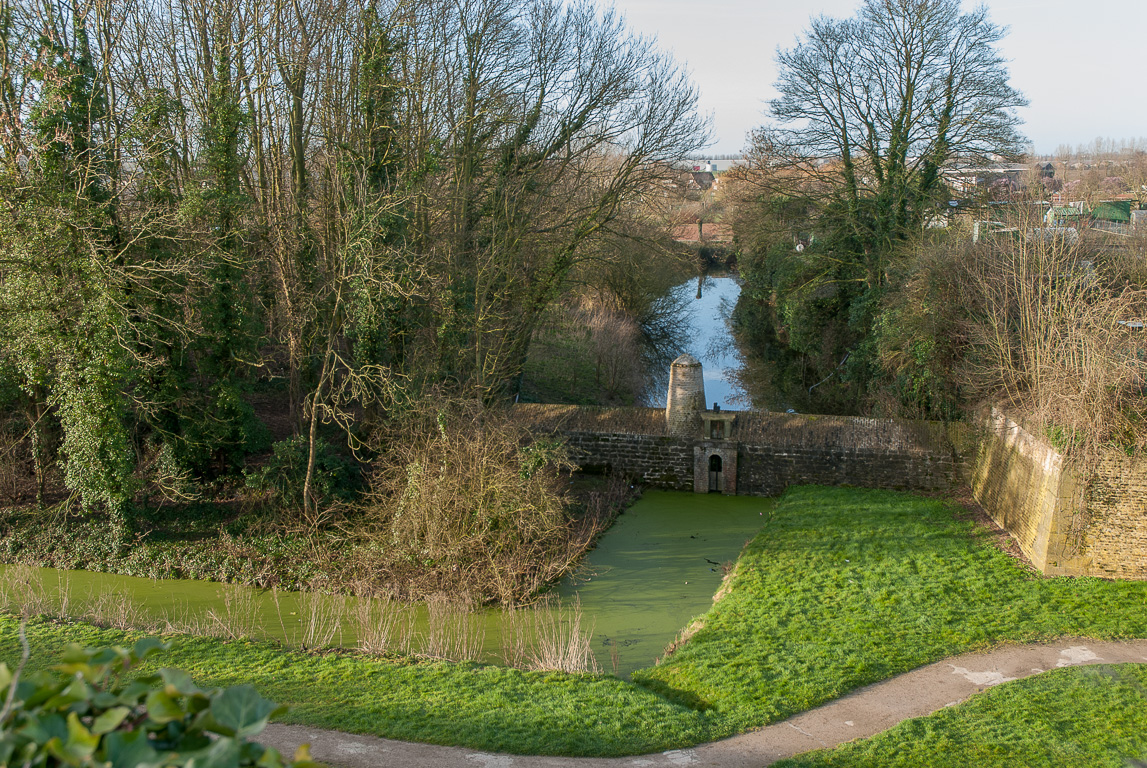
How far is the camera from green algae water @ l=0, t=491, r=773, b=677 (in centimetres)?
1150

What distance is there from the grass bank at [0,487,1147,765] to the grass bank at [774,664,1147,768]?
112 centimetres

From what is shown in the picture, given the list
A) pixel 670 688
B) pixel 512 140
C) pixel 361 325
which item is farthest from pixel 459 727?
pixel 512 140

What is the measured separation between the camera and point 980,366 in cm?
1582

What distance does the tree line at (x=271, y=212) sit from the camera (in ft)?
44.7

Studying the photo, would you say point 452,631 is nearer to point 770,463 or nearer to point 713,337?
point 770,463

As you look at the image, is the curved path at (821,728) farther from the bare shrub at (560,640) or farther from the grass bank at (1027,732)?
the bare shrub at (560,640)

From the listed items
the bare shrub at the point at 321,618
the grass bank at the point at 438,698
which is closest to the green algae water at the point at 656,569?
the grass bank at the point at 438,698

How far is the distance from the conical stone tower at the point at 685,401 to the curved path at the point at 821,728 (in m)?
8.83

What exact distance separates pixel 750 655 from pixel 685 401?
866 cm

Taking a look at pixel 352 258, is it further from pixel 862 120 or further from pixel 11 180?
pixel 862 120

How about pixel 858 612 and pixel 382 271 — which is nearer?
pixel 858 612

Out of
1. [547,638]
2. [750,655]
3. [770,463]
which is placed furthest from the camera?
[770,463]

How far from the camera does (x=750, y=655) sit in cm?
1047

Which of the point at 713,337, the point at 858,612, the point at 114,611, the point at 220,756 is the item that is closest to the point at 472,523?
the point at 114,611
